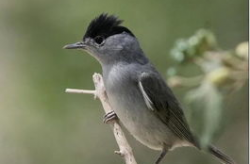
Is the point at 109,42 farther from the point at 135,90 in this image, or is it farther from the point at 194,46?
the point at 194,46

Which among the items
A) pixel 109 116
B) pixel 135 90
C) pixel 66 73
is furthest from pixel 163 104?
pixel 66 73

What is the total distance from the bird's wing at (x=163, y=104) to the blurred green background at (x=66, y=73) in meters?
0.15

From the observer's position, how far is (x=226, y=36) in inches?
91.3

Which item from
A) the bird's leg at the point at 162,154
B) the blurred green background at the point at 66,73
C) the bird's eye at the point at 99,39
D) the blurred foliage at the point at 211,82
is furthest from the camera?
the blurred green background at the point at 66,73

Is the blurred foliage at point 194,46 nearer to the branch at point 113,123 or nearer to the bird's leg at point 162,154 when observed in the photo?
the branch at point 113,123

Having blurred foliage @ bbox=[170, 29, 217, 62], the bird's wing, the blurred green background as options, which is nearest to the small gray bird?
the bird's wing

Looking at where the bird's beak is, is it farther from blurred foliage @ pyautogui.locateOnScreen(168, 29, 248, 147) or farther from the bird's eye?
blurred foliage @ pyautogui.locateOnScreen(168, 29, 248, 147)

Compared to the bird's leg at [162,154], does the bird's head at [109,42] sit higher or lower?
higher

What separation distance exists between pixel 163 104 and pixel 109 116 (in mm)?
245

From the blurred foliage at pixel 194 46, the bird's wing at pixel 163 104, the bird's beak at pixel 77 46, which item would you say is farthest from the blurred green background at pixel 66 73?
the blurred foliage at pixel 194 46

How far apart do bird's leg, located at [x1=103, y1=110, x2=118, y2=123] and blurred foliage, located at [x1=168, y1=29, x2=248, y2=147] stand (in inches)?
69.4

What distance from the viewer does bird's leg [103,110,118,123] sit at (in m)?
2.44

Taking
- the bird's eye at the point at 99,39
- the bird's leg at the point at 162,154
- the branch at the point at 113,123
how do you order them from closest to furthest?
the branch at the point at 113,123, the bird's eye at the point at 99,39, the bird's leg at the point at 162,154

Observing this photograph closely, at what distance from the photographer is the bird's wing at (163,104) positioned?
8.05ft
